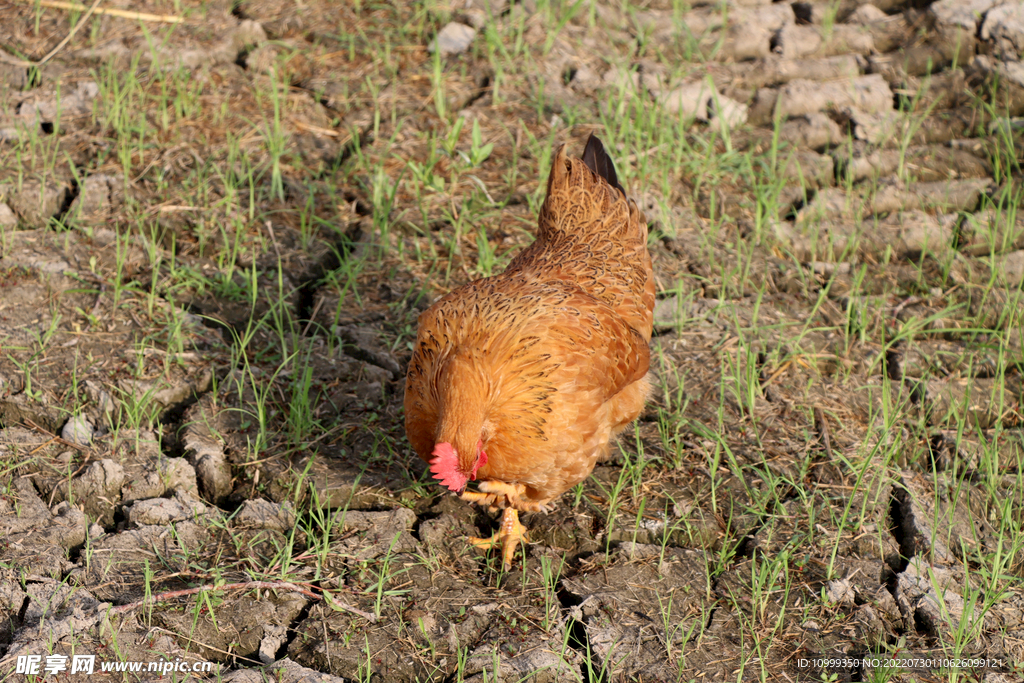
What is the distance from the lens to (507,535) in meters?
2.96

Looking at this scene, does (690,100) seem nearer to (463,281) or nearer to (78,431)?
(463,281)

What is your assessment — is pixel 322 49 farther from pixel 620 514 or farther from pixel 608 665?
pixel 608 665

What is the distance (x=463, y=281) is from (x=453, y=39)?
6.06ft

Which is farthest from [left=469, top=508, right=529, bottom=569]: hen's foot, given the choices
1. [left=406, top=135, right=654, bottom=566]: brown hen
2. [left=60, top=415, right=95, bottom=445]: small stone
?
[left=60, top=415, right=95, bottom=445]: small stone

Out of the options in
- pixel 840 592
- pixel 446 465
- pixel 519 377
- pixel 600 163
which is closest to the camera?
pixel 446 465

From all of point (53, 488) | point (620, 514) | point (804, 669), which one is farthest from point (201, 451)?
point (804, 669)

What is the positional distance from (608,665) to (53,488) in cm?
192

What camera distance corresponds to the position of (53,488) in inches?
115

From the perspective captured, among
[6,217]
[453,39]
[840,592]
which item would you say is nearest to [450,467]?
[840,592]

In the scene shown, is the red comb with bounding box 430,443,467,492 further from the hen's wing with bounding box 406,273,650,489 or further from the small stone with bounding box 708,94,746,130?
the small stone with bounding box 708,94,746,130

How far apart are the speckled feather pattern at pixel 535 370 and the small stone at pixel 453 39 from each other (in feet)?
7.38

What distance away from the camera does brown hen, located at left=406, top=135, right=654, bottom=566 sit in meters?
2.63

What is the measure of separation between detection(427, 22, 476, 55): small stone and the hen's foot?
313cm

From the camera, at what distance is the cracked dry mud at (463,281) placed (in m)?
2.73
